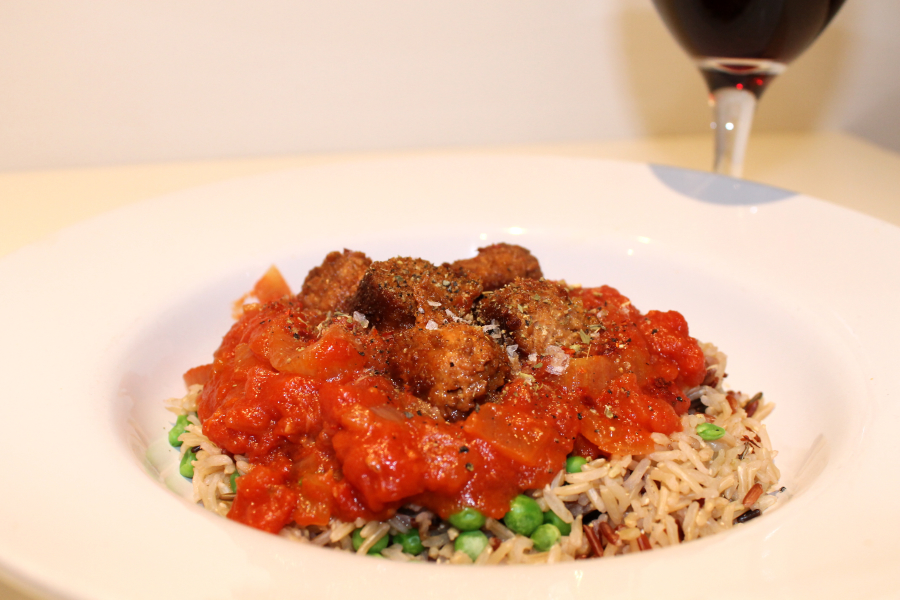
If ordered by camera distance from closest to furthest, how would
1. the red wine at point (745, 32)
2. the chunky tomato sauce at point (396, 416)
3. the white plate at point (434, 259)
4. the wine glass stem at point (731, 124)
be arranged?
the white plate at point (434, 259) → the chunky tomato sauce at point (396, 416) → the red wine at point (745, 32) → the wine glass stem at point (731, 124)

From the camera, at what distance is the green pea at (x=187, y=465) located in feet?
11.7

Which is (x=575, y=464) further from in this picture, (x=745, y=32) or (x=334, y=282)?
(x=745, y=32)

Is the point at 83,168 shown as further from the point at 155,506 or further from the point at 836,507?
the point at 836,507

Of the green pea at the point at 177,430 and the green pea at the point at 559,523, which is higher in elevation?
the green pea at the point at 177,430

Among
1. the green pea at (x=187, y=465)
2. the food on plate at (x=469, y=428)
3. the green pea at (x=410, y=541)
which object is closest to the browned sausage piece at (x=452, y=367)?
the food on plate at (x=469, y=428)

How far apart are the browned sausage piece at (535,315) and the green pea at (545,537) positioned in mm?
891

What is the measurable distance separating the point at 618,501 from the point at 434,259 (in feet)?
7.79

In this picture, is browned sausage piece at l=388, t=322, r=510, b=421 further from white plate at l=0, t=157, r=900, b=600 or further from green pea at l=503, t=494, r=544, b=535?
white plate at l=0, t=157, r=900, b=600

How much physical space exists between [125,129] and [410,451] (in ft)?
18.6

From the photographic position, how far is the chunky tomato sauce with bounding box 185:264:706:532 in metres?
2.99

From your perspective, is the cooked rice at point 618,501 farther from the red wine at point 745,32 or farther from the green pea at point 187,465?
the red wine at point 745,32

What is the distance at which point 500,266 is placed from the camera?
14.1ft

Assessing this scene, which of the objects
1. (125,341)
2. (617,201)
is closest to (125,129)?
(125,341)

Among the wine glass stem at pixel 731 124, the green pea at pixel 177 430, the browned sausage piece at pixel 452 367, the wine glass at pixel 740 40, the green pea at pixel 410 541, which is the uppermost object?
→ the wine glass at pixel 740 40
